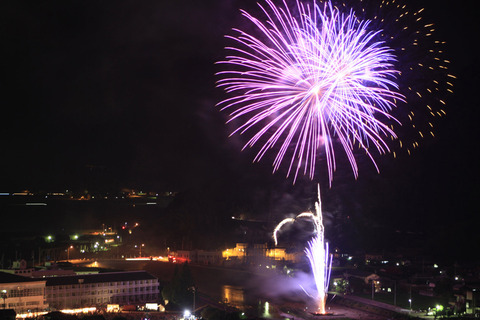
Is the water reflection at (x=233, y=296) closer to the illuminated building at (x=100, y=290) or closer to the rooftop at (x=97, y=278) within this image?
the illuminated building at (x=100, y=290)

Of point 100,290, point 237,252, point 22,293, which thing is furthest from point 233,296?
point 237,252

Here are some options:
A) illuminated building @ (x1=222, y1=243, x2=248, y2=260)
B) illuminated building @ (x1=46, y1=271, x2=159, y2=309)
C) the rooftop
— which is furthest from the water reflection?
illuminated building @ (x1=222, y1=243, x2=248, y2=260)

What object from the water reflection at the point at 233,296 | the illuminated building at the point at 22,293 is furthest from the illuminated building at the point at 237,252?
the illuminated building at the point at 22,293

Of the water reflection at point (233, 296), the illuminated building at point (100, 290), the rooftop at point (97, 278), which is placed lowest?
the water reflection at point (233, 296)

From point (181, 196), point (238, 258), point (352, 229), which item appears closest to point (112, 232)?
point (181, 196)

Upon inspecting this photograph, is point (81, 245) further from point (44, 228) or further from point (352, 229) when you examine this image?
point (352, 229)

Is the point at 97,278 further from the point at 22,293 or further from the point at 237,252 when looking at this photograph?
→ the point at 237,252
